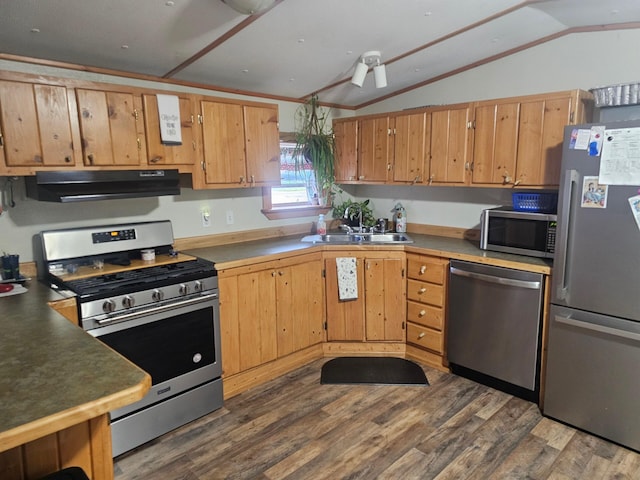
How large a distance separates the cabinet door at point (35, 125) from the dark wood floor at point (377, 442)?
172 cm

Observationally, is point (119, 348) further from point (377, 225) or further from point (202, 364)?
point (377, 225)

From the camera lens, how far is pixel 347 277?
3.43 metres

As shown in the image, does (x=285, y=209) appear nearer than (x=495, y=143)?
No

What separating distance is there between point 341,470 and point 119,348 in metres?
1.36

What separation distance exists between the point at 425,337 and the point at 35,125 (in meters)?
2.96

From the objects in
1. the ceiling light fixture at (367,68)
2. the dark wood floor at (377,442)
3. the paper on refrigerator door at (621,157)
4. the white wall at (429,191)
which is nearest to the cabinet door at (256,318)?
the dark wood floor at (377,442)

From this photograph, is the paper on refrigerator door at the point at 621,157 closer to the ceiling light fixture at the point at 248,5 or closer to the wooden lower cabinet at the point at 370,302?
the wooden lower cabinet at the point at 370,302

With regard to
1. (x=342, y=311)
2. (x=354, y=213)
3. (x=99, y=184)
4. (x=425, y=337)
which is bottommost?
(x=425, y=337)

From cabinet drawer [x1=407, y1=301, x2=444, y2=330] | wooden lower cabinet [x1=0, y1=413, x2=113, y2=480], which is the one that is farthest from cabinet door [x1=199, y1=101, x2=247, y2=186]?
wooden lower cabinet [x1=0, y1=413, x2=113, y2=480]

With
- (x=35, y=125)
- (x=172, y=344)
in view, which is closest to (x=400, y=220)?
(x=172, y=344)

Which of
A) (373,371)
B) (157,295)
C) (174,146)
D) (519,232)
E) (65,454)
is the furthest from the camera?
(373,371)

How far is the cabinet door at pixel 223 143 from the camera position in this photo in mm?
2971

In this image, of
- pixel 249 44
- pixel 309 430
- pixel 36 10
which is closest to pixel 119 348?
pixel 309 430

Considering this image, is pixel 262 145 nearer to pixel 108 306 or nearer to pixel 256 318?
pixel 256 318
